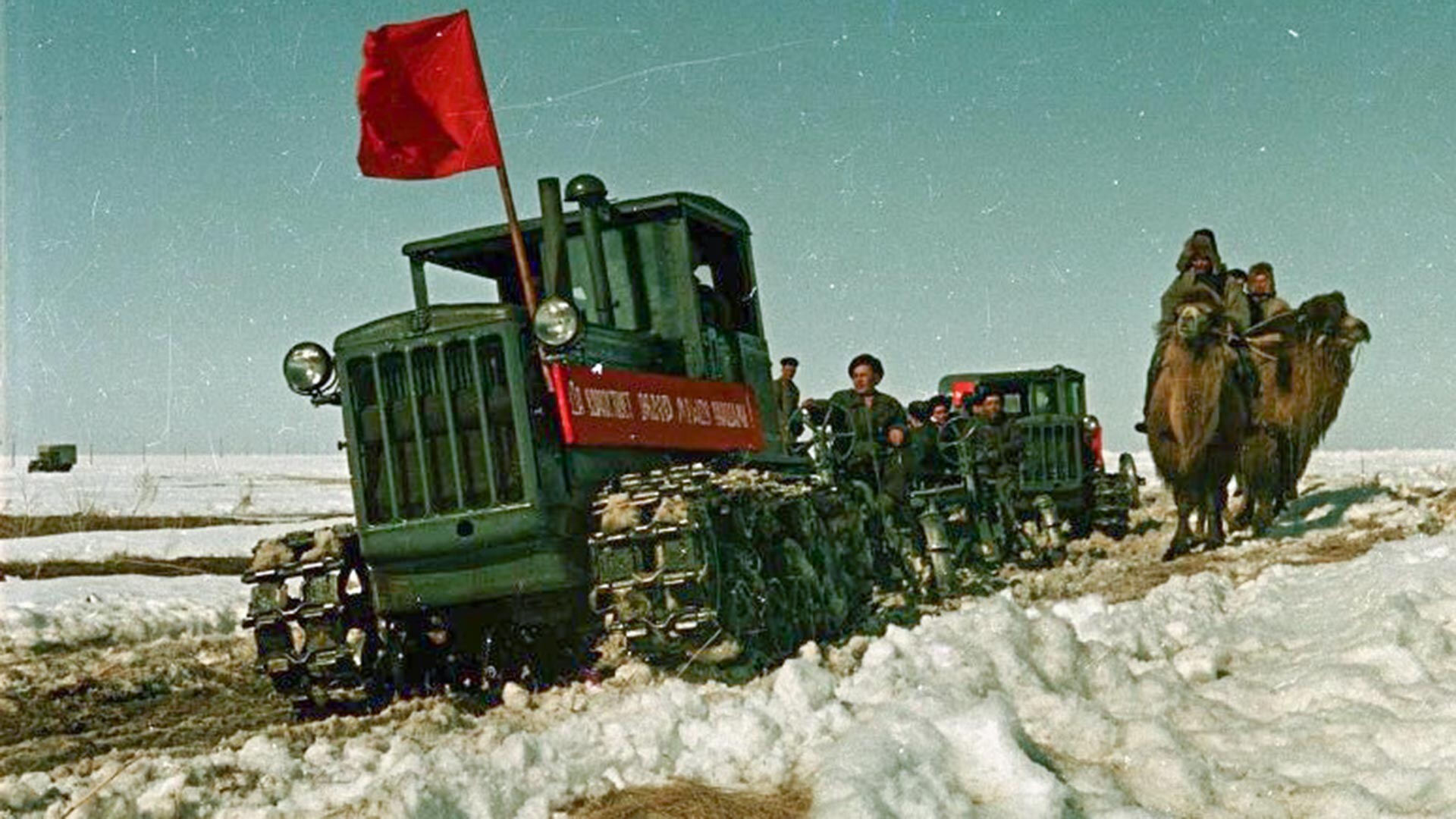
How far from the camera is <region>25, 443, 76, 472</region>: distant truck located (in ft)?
164

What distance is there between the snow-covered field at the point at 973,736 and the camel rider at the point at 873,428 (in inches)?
204

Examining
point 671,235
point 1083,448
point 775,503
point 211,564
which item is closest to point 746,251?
point 671,235

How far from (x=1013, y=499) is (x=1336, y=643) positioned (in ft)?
33.1

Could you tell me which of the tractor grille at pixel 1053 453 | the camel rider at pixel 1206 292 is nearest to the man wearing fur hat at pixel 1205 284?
the camel rider at pixel 1206 292

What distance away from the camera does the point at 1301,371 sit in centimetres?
1488

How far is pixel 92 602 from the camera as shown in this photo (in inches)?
490

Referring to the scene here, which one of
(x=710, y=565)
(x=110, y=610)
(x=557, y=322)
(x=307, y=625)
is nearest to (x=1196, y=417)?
(x=710, y=565)

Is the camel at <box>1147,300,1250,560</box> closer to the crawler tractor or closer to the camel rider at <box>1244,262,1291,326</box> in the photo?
the camel rider at <box>1244,262,1291,326</box>

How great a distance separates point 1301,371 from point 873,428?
16.5 ft

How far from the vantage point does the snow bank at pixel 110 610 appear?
1139 centimetres

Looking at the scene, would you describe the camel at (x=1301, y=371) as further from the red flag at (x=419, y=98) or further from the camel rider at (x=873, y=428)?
the red flag at (x=419, y=98)

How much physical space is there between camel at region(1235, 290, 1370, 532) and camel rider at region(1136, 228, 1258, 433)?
0.38 m

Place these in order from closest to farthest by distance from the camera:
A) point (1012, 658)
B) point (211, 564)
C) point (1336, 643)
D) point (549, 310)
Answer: point (1012, 658) → point (1336, 643) → point (549, 310) → point (211, 564)

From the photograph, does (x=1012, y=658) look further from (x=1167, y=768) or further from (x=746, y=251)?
(x=746, y=251)
